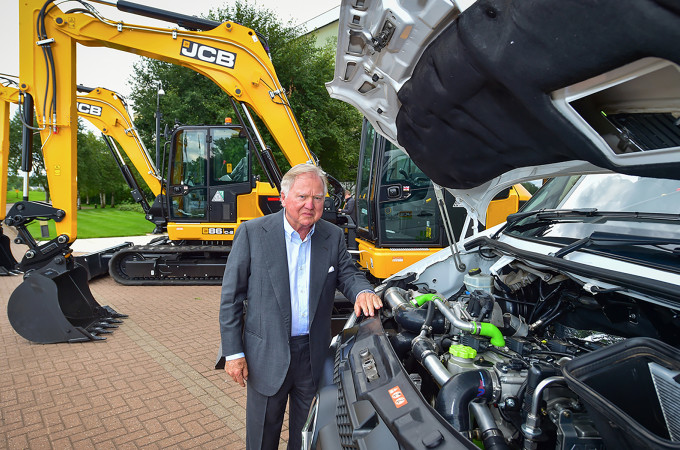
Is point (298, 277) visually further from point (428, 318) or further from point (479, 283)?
point (479, 283)

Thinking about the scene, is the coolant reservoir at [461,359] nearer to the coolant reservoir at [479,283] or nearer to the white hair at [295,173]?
the coolant reservoir at [479,283]

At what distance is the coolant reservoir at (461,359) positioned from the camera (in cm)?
180

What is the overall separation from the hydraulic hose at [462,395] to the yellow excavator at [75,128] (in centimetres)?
530

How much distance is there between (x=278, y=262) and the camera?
8.30ft

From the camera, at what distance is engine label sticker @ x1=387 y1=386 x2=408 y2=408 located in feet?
5.10

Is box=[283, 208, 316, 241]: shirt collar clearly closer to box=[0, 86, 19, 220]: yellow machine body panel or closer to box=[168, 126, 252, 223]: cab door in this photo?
box=[168, 126, 252, 223]: cab door

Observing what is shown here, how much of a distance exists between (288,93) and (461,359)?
1778cm

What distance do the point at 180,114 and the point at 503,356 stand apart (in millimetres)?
17447

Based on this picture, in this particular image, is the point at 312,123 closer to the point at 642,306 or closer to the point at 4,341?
the point at 4,341

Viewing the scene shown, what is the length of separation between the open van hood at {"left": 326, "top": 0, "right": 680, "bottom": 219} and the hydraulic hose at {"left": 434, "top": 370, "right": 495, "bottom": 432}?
37.7 inches

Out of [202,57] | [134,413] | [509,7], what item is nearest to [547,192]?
[509,7]

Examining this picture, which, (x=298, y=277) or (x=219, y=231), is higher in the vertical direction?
(x=298, y=277)

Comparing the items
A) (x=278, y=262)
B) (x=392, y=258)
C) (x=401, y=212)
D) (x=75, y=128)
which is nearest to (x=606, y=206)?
(x=278, y=262)

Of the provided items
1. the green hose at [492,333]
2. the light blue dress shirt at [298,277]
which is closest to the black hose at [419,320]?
the green hose at [492,333]
